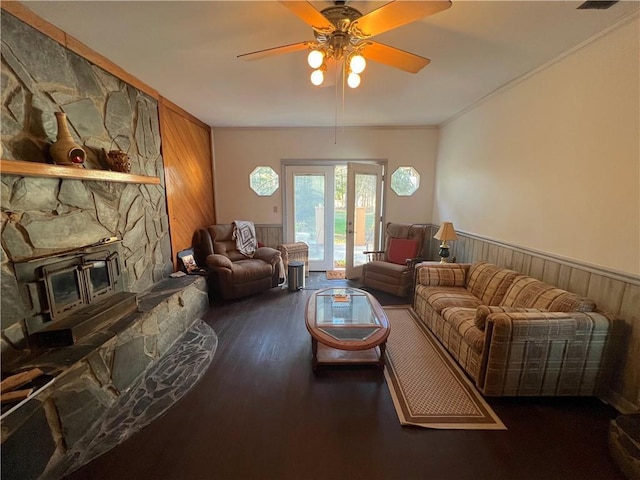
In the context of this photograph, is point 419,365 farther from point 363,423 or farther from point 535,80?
point 535,80

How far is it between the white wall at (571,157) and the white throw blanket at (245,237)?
3418 mm

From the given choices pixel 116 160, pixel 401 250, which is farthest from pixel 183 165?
pixel 401 250

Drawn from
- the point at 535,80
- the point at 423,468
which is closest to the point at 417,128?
the point at 535,80

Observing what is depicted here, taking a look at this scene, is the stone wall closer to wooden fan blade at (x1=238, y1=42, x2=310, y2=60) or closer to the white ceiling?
the white ceiling

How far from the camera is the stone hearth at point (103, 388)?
1379 mm

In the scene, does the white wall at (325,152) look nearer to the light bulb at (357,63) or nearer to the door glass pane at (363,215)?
the door glass pane at (363,215)

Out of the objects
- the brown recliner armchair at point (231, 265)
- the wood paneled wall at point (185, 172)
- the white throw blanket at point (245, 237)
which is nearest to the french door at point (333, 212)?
the white throw blanket at point (245, 237)

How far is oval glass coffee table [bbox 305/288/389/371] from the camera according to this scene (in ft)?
7.13

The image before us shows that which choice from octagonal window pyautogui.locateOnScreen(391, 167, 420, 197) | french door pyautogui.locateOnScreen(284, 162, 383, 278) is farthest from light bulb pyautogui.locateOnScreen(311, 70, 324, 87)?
octagonal window pyautogui.locateOnScreen(391, 167, 420, 197)

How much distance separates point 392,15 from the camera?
139cm

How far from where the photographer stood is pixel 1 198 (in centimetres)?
160

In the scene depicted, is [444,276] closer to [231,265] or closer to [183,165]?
[231,265]

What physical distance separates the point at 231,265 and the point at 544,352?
346 centimetres

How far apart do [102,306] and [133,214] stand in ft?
3.43
